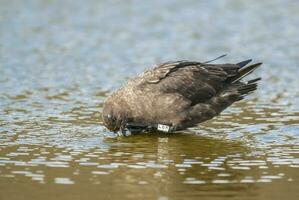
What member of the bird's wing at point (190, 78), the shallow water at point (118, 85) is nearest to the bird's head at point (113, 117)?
the shallow water at point (118, 85)

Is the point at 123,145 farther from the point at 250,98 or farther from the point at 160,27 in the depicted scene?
the point at 160,27

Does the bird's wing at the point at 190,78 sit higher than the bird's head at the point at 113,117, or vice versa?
the bird's wing at the point at 190,78

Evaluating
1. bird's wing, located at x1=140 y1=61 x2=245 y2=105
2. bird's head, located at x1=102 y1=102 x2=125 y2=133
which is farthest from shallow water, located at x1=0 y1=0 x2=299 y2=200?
bird's wing, located at x1=140 y1=61 x2=245 y2=105

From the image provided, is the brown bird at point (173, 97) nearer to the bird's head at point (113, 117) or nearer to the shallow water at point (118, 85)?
the bird's head at point (113, 117)

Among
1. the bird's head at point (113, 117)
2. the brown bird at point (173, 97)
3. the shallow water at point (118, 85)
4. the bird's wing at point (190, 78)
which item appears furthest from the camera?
the bird's wing at point (190, 78)

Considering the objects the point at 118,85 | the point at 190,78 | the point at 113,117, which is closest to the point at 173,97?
the point at 190,78

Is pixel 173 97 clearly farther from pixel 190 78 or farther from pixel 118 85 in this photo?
pixel 118 85

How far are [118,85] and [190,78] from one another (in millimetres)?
3242

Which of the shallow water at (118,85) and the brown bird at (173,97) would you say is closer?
the shallow water at (118,85)

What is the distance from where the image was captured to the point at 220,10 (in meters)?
22.9

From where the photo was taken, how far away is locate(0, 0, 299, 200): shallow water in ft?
30.3

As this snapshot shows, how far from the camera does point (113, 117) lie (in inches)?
465

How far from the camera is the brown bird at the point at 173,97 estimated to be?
1198cm

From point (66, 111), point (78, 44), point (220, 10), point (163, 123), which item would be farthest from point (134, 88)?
point (220, 10)
